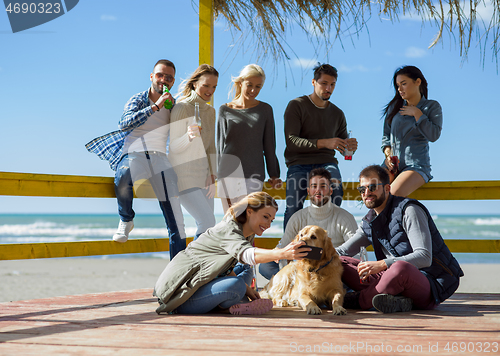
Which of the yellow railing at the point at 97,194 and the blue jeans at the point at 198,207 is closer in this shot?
the yellow railing at the point at 97,194

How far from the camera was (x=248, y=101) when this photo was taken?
13.3ft

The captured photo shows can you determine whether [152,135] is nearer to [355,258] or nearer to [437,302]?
[355,258]

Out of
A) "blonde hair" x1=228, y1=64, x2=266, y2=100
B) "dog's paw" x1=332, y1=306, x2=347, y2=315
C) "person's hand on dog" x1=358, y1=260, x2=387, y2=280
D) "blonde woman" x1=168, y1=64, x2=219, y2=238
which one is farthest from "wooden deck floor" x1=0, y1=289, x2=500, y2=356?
"blonde hair" x1=228, y1=64, x2=266, y2=100

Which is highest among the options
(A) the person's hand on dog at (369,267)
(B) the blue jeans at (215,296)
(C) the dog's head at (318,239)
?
(C) the dog's head at (318,239)

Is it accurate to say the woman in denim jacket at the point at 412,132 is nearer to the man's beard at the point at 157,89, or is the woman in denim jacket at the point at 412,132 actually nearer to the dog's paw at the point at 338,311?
the dog's paw at the point at 338,311

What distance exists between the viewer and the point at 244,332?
7.36 feet

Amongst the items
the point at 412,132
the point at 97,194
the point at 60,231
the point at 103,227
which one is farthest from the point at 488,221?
the point at 97,194

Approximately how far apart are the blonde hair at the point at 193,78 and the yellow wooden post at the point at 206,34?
27.2 inches

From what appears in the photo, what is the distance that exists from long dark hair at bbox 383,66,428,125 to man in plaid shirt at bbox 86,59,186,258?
6.52 ft

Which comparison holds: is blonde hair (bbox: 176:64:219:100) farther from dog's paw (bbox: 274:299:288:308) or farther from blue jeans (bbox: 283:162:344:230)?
dog's paw (bbox: 274:299:288:308)

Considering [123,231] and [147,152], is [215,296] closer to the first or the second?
[123,231]

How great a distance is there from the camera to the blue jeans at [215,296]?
281 cm

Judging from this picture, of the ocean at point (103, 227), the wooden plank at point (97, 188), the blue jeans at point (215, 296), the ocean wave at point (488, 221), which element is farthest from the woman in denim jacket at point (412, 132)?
the ocean wave at point (488, 221)

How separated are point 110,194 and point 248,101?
58.3 inches
